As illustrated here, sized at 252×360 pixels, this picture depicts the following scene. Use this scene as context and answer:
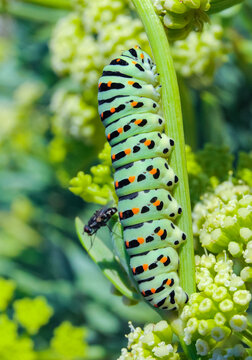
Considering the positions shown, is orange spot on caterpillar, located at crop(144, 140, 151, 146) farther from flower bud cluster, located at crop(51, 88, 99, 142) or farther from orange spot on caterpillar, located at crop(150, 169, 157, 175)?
flower bud cluster, located at crop(51, 88, 99, 142)

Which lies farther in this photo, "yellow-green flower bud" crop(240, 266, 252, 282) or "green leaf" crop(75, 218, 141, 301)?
"green leaf" crop(75, 218, 141, 301)

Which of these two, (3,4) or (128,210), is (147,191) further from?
(3,4)

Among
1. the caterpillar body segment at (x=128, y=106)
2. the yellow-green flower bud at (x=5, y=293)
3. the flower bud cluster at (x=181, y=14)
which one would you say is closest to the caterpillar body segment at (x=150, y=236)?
the caterpillar body segment at (x=128, y=106)

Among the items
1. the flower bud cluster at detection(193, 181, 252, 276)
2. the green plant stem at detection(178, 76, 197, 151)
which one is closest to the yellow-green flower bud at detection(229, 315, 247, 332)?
the flower bud cluster at detection(193, 181, 252, 276)

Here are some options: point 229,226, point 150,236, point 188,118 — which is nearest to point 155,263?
point 150,236

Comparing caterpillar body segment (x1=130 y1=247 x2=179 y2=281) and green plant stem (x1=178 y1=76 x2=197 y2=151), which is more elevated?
green plant stem (x1=178 y1=76 x2=197 y2=151)

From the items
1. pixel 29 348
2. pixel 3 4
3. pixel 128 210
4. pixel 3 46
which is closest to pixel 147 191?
pixel 128 210

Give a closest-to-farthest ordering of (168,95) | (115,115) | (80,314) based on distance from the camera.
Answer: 1. (168,95)
2. (115,115)
3. (80,314)
